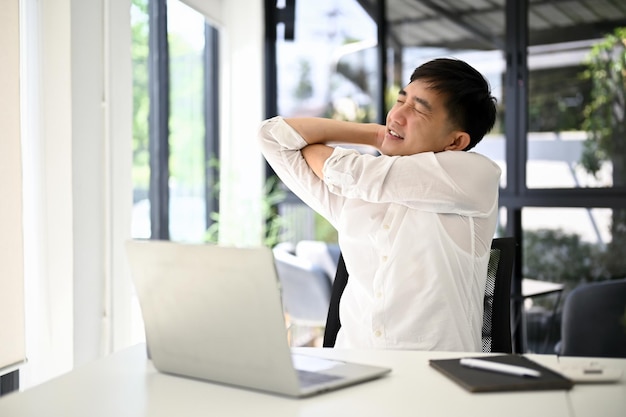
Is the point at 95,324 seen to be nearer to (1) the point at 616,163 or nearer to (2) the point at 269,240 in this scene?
(2) the point at 269,240

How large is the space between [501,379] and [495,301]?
0.70 metres

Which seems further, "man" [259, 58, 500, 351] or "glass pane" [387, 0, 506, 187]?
"glass pane" [387, 0, 506, 187]

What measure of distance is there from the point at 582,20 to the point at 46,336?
11.4 ft

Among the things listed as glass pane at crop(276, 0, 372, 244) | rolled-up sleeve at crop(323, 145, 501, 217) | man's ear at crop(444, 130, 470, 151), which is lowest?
rolled-up sleeve at crop(323, 145, 501, 217)

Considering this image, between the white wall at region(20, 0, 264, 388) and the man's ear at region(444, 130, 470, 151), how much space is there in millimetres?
1653

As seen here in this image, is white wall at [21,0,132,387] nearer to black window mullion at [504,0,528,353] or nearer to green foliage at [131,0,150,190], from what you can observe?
green foliage at [131,0,150,190]

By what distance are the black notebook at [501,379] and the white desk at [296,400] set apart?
13mm

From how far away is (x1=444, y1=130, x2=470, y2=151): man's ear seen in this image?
2.06 m

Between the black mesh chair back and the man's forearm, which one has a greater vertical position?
the man's forearm

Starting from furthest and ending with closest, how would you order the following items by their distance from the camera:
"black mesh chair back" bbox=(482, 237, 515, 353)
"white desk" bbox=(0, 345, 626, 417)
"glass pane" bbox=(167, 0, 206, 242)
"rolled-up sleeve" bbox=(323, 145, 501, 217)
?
"glass pane" bbox=(167, 0, 206, 242)
"black mesh chair back" bbox=(482, 237, 515, 353)
"rolled-up sleeve" bbox=(323, 145, 501, 217)
"white desk" bbox=(0, 345, 626, 417)

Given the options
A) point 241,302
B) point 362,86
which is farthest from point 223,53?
point 241,302

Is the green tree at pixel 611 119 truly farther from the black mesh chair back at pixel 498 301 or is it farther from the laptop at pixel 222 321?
the laptop at pixel 222 321

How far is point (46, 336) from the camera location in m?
3.11

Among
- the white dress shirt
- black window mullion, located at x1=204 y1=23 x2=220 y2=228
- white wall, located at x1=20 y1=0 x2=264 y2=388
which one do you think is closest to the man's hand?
the white dress shirt
